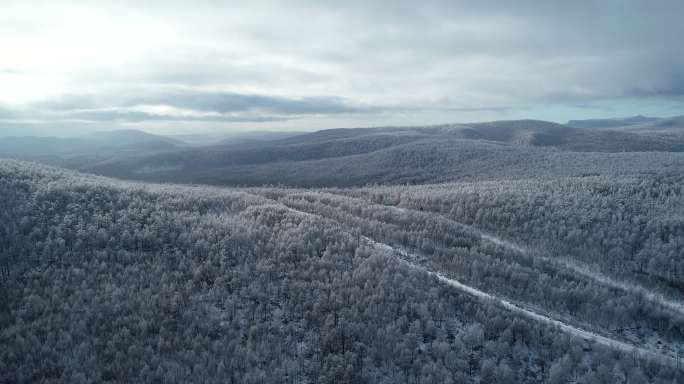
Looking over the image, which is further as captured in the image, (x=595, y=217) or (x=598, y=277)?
(x=595, y=217)

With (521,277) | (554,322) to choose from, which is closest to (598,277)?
(521,277)

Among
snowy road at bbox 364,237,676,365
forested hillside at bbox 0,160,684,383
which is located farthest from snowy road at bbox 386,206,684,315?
snowy road at bbox 364,237,676,365

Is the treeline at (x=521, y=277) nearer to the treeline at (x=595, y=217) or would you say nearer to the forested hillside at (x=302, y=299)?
the forested hillside at (x=302, y=299)

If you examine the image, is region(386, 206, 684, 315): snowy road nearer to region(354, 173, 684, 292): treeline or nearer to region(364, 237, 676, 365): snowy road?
region(354, 173, 684, 292): treeline

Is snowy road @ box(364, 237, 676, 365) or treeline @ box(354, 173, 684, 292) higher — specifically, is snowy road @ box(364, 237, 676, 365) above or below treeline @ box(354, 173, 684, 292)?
below

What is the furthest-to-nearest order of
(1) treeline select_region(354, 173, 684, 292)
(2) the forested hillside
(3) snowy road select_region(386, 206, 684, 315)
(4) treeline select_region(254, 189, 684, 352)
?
(1) treeline select_region(354, 173, 684, 292)
(3) snowy road select_region(386, 206, 684, 315)
(4) treeline select_region(254, 189, 684, 352)
(2) the forested hillside

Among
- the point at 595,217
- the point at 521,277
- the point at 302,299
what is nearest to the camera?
the point at 302,299

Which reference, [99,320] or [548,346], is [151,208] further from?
[548,346]

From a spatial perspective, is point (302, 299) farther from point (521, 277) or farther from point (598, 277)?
point (598, 277)

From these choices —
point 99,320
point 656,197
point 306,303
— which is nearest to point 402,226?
point 306,303
